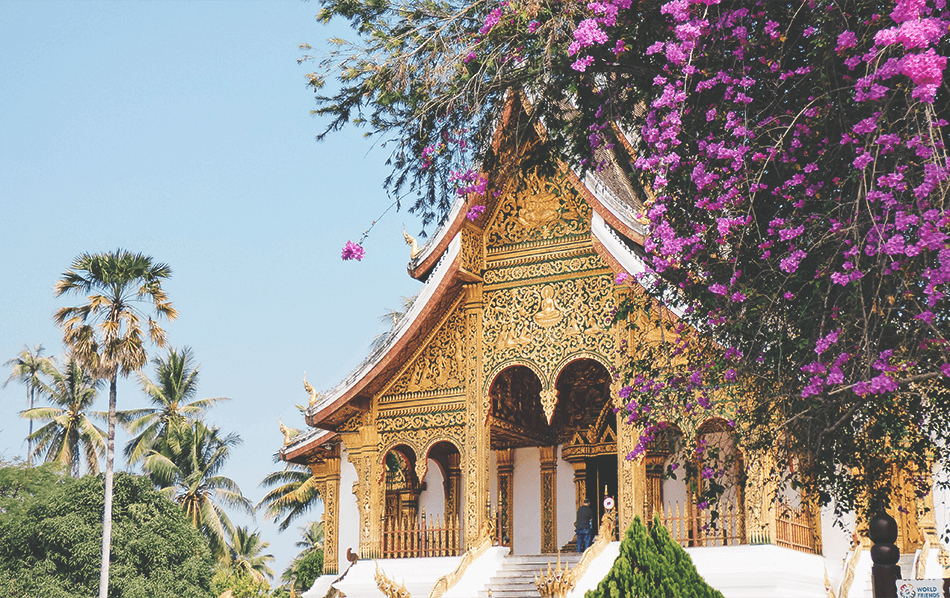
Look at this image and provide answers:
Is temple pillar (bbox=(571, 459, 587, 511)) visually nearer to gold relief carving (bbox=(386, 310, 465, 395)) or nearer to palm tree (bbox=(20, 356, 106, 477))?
gold relief carving (bbox=(386, 310, 465, 395))

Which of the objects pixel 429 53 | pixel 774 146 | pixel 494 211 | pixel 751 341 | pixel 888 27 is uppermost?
pixel 494 211

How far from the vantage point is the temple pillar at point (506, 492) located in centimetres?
1680

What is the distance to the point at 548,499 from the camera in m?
16.7

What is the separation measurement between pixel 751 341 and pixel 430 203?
2601 mm

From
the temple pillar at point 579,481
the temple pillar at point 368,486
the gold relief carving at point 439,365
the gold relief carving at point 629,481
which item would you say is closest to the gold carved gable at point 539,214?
the gold relief carving at point 439,365

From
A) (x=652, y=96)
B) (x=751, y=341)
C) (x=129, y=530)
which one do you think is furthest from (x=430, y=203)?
(x=129, y=530)

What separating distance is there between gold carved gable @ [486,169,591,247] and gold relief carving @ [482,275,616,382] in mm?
705

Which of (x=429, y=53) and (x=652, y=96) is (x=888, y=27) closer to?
(x=652, y=96)

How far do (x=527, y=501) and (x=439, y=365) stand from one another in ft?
10.4

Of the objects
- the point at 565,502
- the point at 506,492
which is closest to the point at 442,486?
the point at 506,492

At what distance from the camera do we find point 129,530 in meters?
22.2

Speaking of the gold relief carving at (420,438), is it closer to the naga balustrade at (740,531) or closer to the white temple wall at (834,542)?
the naga balustrade at (740,531)

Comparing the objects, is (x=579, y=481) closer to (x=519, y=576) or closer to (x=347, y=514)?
(x=519, y=576)

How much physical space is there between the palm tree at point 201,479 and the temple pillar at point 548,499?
2011 centimetres
